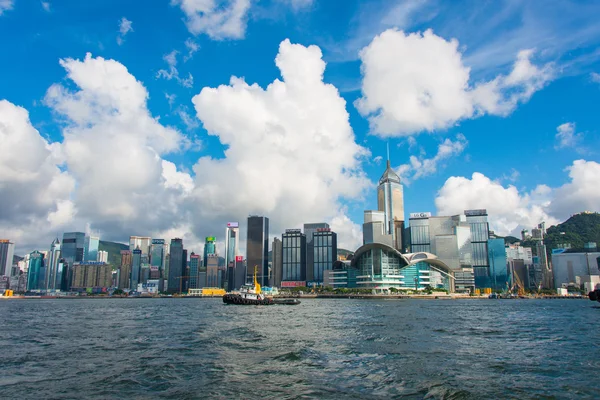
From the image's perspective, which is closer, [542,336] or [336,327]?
[542,336]

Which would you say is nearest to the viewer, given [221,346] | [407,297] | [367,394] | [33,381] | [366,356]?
[367,394]

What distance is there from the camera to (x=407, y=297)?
184m

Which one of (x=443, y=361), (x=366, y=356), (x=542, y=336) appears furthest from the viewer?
(x=542, y=336)

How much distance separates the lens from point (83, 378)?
23.5 m

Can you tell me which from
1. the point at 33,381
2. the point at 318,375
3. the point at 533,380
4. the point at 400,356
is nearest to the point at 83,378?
the point at 33,381

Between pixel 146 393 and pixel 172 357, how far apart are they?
31.3 ft

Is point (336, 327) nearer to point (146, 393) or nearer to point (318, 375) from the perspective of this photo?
point (318, 375)

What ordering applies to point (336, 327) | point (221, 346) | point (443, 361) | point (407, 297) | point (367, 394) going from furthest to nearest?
point (407, 297) → point (336, 327) → point (221, 346) → point (443, 361) → point (367, 394)

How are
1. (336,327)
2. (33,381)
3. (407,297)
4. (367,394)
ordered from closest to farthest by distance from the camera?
(367,394), (33,381), (336,327), (407,297)

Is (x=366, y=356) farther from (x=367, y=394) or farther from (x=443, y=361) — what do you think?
(x=367, y=394)

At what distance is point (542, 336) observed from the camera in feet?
137

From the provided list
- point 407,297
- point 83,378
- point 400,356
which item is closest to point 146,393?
point 83,378

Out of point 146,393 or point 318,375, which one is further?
point 318,375

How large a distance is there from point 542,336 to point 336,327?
67.1ft
